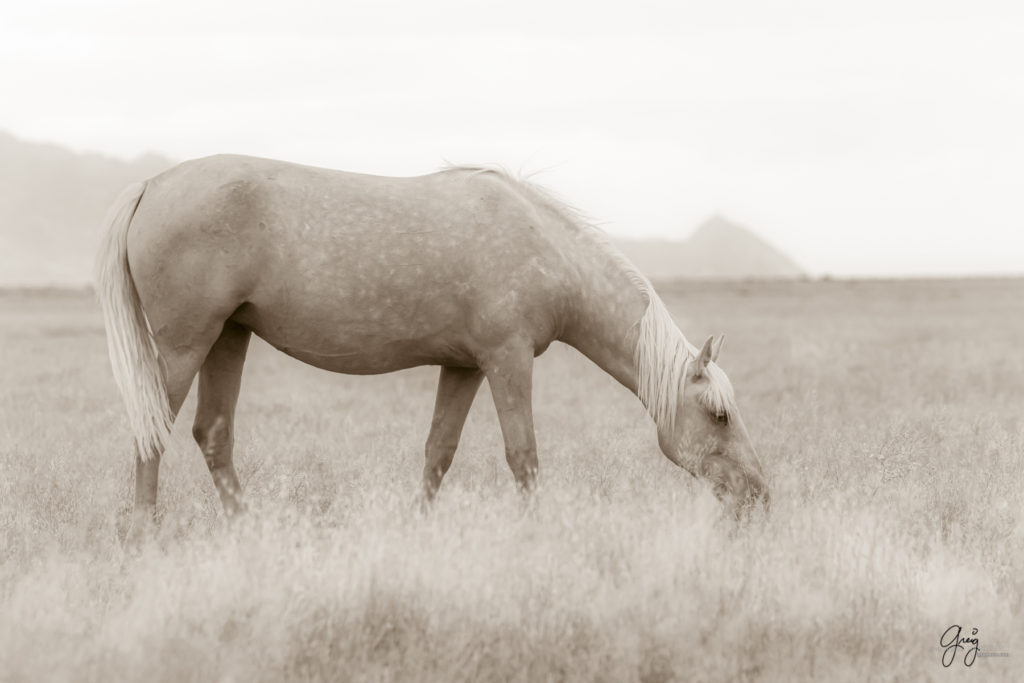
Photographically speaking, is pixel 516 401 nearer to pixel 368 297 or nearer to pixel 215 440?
pixel 368 297

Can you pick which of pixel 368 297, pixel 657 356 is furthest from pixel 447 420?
pixel 657 356

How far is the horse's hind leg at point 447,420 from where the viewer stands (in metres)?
6.50

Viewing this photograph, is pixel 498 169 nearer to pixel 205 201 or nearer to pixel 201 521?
pixel 205 201

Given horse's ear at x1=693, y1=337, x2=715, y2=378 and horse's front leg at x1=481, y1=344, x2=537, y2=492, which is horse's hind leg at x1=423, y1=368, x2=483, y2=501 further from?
horse's ear at x1=693, y1=337, x2=715, y2=378

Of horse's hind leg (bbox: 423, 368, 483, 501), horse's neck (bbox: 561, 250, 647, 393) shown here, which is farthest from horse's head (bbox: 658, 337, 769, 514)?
horse's hind leg (bbox: 423, 368, 483, 501)

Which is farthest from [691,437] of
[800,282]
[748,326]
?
[800,282]

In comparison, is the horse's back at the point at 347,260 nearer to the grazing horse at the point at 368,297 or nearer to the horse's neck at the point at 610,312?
the grazing horse at the point at 368,297

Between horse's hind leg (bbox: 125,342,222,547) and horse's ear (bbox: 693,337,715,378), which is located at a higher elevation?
horse's ear (bbox: 693,337,715,378)

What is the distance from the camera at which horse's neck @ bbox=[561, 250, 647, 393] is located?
6250 mm

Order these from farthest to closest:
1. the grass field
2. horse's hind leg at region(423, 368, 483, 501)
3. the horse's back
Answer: horse's hind leg at region(423, 368, 483, 501) < the horse's back < the grass field

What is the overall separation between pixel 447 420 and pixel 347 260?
4.31ft
